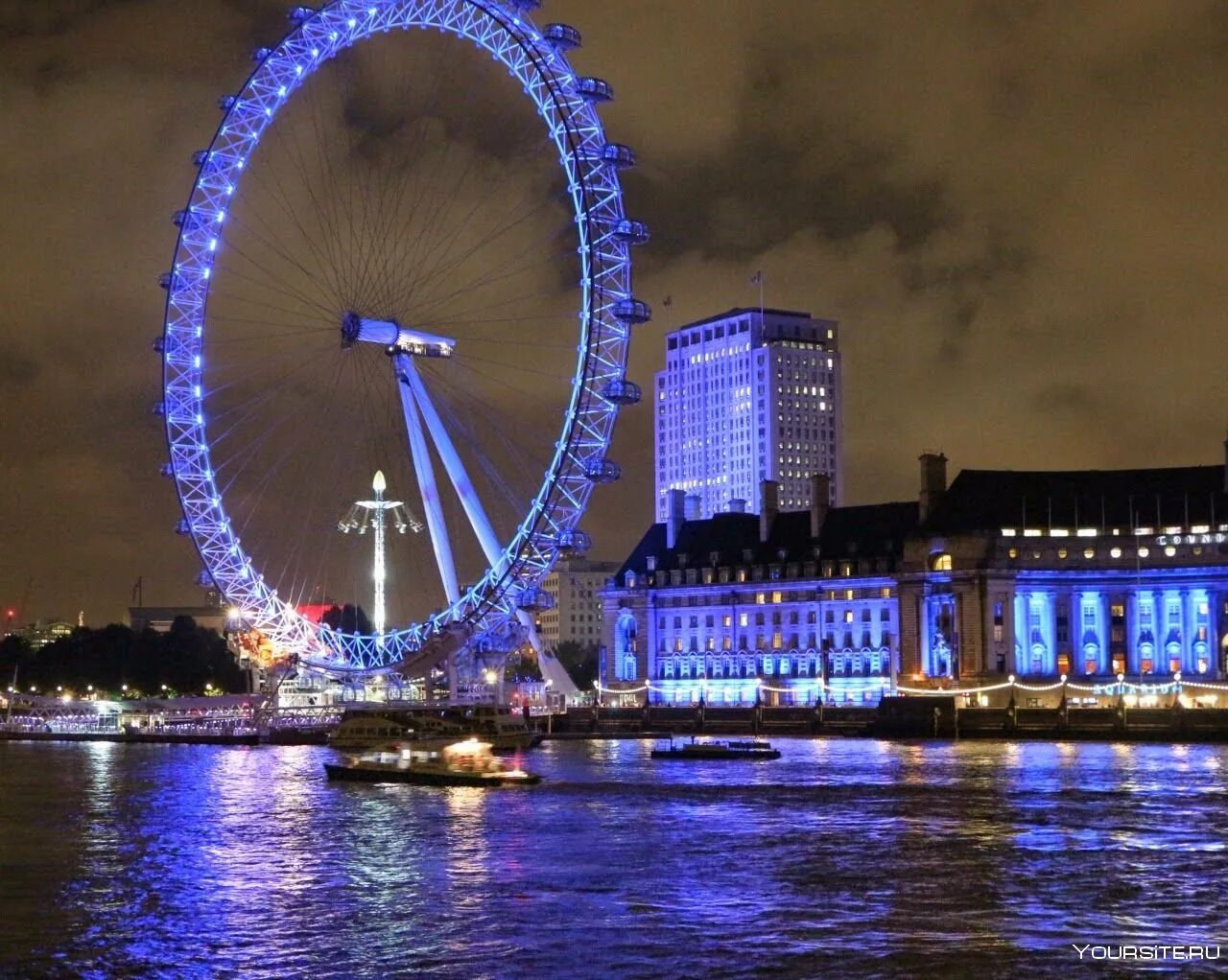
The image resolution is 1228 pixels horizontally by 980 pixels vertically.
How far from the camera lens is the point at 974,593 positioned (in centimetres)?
14462

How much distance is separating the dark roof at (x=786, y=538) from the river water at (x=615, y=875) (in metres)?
72.6

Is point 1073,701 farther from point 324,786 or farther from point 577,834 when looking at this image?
point 577,834

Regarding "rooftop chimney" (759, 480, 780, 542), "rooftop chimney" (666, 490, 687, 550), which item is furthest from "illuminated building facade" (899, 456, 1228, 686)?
"rooftop chimney" (666, 490, 687, 550)

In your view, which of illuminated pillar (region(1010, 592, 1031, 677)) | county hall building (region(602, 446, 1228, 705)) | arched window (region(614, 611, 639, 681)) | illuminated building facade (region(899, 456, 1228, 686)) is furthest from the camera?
arched window (region(614, 611, 639, 681))

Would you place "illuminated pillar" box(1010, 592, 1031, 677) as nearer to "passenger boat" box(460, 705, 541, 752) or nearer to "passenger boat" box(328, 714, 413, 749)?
"passenger boat" box(460, 705, 541, 752)

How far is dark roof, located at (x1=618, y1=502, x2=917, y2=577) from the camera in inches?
6225

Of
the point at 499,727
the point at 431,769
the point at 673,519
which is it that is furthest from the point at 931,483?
the point at 431,769

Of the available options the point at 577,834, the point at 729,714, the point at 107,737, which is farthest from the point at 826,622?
the point at 577,834

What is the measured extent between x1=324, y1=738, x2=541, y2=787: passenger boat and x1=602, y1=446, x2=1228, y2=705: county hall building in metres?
61.4

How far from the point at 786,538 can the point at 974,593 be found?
25.3 meters

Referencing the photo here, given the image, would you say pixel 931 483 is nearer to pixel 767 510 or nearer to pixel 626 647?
pixel 767 510

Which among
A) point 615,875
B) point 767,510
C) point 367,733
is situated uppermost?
point 767,510

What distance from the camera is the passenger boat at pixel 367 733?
109625 millimetres

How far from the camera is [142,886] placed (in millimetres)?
48219
